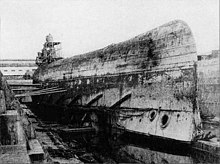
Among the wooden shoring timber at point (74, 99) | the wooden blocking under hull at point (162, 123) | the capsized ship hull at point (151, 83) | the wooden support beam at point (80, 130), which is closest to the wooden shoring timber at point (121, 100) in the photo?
the capsized ship hull at point (151, 83)

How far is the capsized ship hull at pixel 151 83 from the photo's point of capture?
312 inches

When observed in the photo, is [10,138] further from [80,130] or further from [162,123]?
[80,130]

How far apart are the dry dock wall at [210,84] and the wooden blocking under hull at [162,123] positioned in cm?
498

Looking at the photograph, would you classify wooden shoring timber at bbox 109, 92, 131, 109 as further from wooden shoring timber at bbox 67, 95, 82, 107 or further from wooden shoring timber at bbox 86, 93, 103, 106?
wooden shoring timber at bbox 67, 95, 82, 107

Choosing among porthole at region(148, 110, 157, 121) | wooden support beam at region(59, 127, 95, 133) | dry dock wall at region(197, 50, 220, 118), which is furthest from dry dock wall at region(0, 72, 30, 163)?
dry dock wall at region(197, 50, 220, 118)

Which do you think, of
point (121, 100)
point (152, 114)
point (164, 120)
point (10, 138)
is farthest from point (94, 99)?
point (10, 138)

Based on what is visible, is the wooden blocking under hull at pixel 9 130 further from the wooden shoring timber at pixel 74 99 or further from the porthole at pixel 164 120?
the wooden shoring timber at pixel 74 99

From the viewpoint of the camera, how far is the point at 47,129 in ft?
33.7

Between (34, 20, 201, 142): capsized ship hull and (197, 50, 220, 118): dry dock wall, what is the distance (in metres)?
4.73

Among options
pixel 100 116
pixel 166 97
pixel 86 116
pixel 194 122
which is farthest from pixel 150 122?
pixel 86 116

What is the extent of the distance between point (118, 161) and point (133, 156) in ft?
1.53

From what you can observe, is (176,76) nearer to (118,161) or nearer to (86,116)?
(118,161)

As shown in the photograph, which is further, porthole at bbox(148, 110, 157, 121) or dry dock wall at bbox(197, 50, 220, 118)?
dry dock wall at bbox(197, 50, 220, 118)

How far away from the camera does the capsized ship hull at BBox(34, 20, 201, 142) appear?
26.0ft
